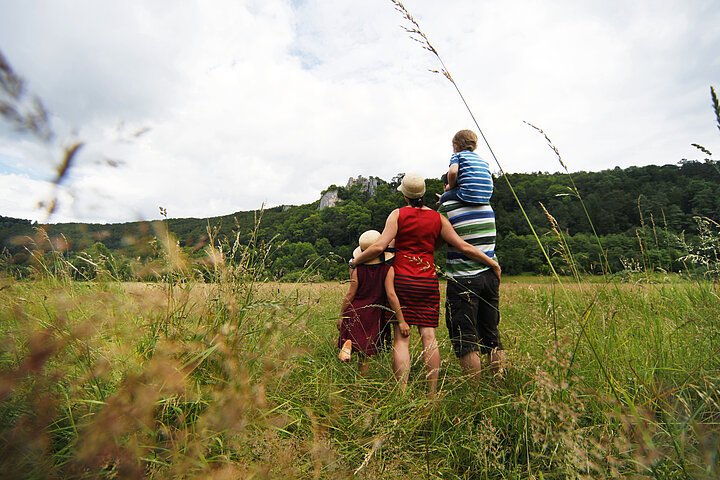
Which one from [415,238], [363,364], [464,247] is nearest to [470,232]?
[464,247]

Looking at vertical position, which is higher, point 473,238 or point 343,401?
point 473,238

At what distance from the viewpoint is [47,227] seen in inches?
45.7

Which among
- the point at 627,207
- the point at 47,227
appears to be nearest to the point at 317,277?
the point at 47,227

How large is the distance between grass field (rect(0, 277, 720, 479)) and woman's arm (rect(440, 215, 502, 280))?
57cm

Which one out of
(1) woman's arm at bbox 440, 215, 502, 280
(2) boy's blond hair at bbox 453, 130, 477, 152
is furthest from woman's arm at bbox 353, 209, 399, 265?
(2) boy's blond hair at bbox 453, 130, 477, 152

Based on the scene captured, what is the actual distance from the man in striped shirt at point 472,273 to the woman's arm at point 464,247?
40mm

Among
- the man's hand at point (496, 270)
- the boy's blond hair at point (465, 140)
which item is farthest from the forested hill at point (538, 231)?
the boy's blond hair at point (465, 140)

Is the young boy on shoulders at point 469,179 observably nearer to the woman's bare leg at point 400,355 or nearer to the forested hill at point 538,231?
the forested hill at point 538,231

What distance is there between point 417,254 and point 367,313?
72 cm

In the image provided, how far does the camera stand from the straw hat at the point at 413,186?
3082mm

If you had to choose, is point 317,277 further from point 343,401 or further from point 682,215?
point 682,215

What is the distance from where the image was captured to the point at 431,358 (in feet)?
8.94

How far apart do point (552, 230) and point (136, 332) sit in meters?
1.92

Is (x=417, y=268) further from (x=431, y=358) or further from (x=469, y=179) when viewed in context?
(x=469, y=179)
